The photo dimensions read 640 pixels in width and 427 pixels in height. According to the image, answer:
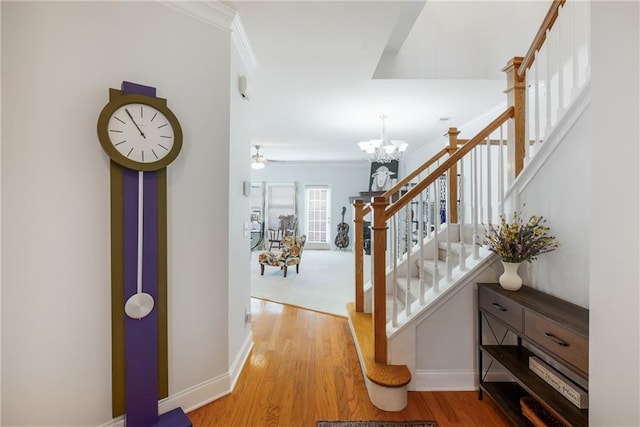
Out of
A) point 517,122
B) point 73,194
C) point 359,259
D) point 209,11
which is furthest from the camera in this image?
point 359,259

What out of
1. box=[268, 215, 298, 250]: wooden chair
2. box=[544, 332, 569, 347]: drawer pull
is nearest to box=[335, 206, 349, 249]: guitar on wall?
box=[268, 215, 298, 250]: wooden chair

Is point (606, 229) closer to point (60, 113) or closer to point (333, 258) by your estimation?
point (60, 113)

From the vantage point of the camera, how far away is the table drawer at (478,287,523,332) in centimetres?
155

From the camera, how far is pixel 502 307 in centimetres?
167

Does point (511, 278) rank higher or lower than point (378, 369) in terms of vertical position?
higher

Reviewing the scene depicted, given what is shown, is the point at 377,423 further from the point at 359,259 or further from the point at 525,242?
the point at 359,259

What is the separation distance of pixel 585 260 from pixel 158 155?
7.61ft

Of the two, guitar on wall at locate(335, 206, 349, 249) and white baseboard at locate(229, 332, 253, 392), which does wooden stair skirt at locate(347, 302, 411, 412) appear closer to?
white baseboard at locate(229, 332, 253, 392)

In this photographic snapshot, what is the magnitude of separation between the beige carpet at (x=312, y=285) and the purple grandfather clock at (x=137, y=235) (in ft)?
7.26

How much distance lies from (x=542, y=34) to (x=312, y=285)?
3.97 m

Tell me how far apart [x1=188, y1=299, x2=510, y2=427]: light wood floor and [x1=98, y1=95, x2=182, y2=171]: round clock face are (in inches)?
60.7

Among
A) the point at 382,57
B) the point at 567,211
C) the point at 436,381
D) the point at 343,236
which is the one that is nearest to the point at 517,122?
the point at 567,211

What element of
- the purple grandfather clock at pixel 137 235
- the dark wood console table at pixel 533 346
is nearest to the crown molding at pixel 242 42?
the purple grandfather clock at pixel 137 235

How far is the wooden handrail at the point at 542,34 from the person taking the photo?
1.67 metres
